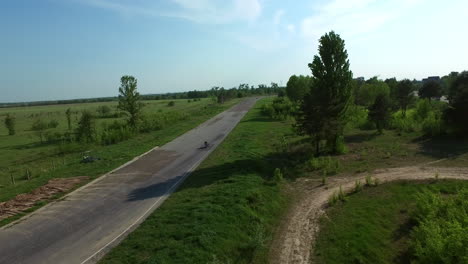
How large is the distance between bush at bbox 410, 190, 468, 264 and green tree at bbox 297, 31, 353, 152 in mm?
9172

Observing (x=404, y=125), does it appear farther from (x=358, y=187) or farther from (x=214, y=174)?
(x=214, y=174)

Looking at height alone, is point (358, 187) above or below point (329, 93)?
below

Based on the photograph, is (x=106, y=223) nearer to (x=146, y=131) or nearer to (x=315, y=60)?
(x=315, y=60)

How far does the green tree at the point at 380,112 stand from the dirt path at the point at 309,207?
1306cm

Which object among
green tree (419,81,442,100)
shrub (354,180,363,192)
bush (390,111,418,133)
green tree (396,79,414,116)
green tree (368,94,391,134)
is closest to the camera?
shrub (354,180,363,192)

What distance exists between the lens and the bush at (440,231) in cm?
864

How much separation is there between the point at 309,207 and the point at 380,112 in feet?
66.6

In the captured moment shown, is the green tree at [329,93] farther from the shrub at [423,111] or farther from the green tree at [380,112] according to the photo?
the shrub at [423,111]

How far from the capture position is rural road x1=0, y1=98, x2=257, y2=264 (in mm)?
10117

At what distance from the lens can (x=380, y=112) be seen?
30.2 m

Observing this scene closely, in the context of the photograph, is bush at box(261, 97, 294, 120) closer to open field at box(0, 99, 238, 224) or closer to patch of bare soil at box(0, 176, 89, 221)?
open field at box(0, 99, 238, 224)

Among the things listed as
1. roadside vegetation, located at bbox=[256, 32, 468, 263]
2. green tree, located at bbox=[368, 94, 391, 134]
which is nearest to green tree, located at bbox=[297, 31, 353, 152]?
roadside vegetation, located at bbox=[256, 32, 468, 263]

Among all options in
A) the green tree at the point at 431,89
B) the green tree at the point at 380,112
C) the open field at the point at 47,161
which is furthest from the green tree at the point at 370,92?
the open field at the point at 47,161

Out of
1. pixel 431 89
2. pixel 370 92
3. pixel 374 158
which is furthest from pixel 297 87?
pixel 374 158
